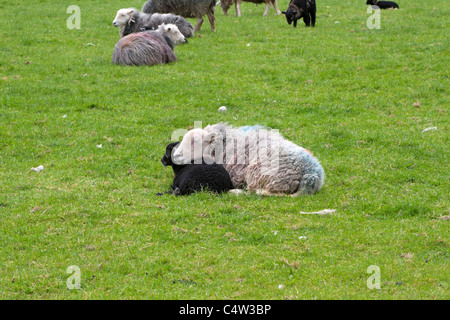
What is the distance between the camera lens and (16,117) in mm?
10945

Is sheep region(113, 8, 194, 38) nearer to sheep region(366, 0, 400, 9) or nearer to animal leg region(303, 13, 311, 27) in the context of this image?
animal leg region(303, 13, 311, 27)

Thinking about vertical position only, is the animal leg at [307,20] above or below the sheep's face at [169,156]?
above

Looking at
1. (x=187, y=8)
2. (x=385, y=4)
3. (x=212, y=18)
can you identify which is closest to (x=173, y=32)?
(x=187, y=8)

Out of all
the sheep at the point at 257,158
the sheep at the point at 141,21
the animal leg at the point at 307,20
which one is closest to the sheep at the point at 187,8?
the sheep at the point at 141,21

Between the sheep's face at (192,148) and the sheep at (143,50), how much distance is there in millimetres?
6481

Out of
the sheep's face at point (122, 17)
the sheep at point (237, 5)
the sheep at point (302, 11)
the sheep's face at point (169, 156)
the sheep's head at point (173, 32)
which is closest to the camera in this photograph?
the sheep's face at point (169, 156)

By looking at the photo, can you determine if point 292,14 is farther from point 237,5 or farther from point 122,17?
point 122,17

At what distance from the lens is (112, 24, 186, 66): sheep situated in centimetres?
1384

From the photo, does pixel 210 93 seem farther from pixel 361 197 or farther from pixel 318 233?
pixel 318 233

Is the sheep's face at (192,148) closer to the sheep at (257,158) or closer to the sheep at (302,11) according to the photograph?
the sheep at (257,158)

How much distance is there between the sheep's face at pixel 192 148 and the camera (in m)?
7.79

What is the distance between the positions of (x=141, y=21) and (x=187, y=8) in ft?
6.05

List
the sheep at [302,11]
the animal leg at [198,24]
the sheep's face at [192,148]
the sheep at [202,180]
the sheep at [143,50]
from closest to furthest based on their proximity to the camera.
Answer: the sheep at [202,180], the sheep's face at [192,148], the sheep at [143,50], the sheep at [302,11], the animal leg at [198,24]

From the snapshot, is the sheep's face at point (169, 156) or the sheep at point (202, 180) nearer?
the sheep at point (202, 180)
